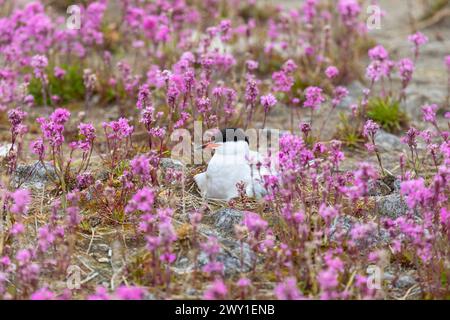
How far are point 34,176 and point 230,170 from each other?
5.37 feet

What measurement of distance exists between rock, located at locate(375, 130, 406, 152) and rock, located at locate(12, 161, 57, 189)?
3086mm

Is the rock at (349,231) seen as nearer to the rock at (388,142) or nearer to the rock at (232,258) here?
the rock at (232,258)

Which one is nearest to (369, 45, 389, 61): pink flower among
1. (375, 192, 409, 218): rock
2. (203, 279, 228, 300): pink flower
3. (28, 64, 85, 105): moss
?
(375, 192, 409, 218): rock

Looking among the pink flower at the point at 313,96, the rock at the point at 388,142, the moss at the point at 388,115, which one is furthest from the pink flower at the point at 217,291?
Result: the moss at the point at 388,115

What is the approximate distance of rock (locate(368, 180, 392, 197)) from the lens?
222 inches

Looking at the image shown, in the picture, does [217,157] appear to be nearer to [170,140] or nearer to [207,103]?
[207,103]

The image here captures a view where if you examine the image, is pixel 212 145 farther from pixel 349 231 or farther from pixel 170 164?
pixel 349 231

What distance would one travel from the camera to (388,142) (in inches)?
281

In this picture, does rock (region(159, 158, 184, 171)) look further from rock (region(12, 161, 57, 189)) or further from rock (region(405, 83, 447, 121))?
rock (region(405, 83, 447, 121))

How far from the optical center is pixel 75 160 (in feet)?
21.2

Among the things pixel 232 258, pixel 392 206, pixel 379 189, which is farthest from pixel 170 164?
pixel 392 206

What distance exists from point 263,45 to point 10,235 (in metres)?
5.06

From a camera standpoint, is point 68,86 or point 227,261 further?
point 68,86
